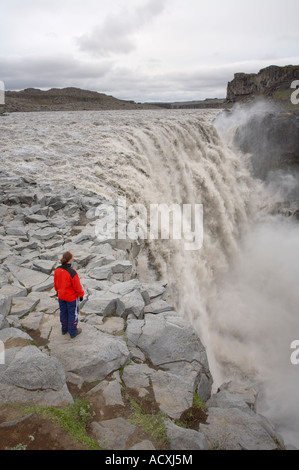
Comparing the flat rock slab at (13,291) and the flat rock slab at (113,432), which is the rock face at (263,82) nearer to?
the flat rock slab at (13,291)

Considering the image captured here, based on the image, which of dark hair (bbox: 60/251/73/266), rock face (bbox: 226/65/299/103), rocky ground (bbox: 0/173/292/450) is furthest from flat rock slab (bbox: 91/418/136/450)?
rock face (bbox: 226/65/299/103)

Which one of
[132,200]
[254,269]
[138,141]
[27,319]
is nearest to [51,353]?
[27,319]

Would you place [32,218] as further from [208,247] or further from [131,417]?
[208,247]

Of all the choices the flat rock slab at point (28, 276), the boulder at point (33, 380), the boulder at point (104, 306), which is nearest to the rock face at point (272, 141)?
the flat rock slab at point (28, 276)

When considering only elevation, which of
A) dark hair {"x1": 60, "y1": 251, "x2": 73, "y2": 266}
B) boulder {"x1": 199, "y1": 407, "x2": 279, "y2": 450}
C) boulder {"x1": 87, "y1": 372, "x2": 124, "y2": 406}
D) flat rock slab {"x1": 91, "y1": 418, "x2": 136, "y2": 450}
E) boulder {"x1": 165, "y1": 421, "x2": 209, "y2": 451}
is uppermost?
dark hair {"x1": 60, "y1": 251, "x2": 73, "y2": 266}

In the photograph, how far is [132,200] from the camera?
48.9ft

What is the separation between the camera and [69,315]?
18.6 feet

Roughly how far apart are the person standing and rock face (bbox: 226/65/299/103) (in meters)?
54.6

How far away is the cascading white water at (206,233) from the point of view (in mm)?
14008

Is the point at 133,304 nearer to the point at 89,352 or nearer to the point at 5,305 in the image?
the point at 89,352

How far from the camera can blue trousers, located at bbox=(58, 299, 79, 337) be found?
221 inches

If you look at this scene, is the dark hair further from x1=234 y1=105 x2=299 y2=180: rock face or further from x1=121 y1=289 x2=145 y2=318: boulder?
x1=234 y1=105 x2=299 y2=180: rock face

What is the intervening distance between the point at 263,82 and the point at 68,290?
89097 mm

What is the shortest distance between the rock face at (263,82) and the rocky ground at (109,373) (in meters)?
53.2
